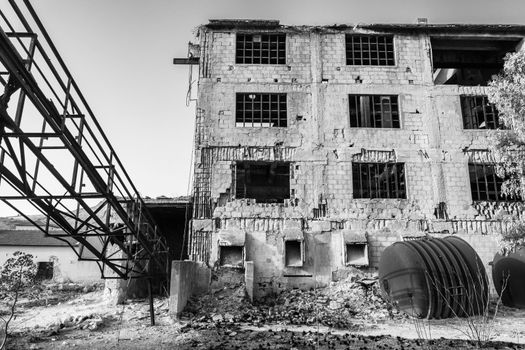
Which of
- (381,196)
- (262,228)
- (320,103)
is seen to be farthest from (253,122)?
(381,196)

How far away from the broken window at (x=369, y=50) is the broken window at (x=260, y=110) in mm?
3338

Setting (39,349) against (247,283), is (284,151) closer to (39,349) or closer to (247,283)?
(247,283)

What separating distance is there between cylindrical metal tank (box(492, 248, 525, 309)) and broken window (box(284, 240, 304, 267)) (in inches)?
236

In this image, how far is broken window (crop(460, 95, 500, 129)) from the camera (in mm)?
16156

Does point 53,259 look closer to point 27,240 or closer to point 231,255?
point 27,240

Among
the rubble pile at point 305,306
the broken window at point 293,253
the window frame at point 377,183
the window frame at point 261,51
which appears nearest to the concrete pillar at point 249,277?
the rubble pile at point 305,306

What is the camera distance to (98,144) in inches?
285

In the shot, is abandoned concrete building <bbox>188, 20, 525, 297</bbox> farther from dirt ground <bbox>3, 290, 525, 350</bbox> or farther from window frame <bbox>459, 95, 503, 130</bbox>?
dirt ground <bbox>3, 290, 525, 350</bbox>

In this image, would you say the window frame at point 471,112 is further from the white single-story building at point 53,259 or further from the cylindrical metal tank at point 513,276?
the white single-story building at point 53,259

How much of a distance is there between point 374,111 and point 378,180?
8.92 ft

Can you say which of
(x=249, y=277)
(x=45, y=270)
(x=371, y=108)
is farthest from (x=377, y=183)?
(x=45, y=270)

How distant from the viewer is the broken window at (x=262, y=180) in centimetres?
1539

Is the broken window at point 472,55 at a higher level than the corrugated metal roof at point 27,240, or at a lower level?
higher

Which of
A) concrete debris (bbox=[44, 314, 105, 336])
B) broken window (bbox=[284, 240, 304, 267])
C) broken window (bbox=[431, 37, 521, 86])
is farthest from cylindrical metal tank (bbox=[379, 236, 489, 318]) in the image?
broken window (bbox=[431, 37, 521, 86])
